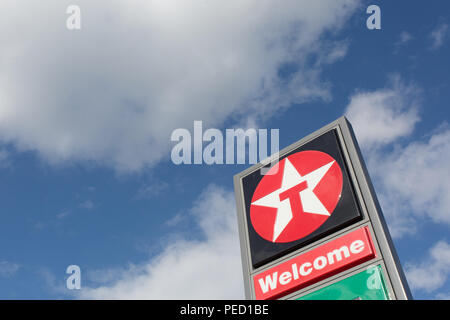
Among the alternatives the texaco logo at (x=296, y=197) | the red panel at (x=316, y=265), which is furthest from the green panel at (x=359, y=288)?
the texaco logo at (x=296, y=197)

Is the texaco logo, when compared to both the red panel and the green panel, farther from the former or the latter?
the green panel

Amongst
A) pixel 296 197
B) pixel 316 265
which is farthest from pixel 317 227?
pixel 296 197

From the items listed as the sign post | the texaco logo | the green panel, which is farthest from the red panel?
the texaco logo

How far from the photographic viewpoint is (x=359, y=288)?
17.3 feet

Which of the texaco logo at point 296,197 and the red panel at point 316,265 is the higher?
the texaco logo at point 296,197

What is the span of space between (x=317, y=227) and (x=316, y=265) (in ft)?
2.07

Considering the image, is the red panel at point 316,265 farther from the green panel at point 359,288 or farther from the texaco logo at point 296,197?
the texaco logo at point 296,197

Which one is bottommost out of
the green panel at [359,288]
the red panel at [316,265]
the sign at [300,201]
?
the green panel at [359,288]

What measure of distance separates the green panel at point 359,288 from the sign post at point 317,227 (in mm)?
13

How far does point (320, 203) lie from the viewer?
652 centimetres

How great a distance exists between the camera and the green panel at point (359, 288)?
5.07 m

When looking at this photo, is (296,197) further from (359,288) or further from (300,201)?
(359,288)
